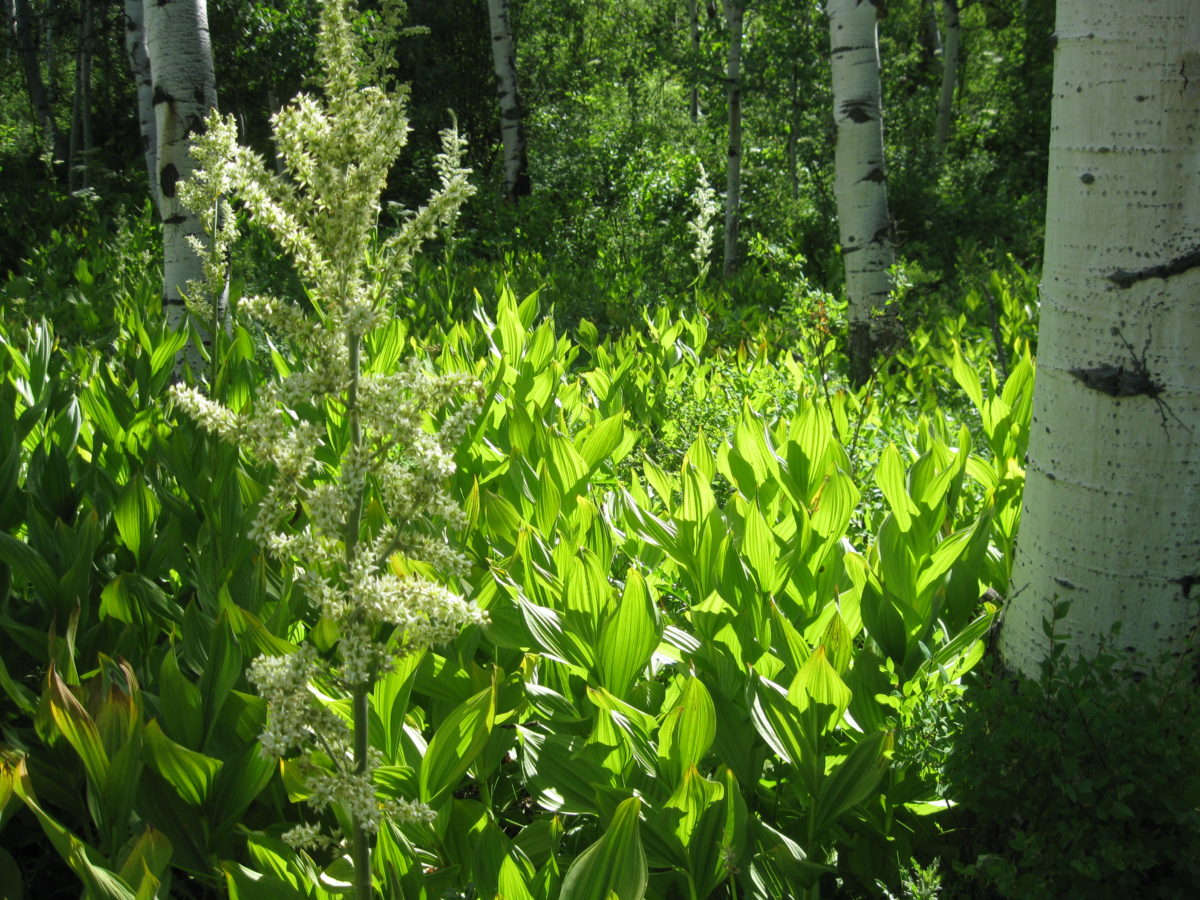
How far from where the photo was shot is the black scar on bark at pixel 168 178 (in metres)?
3.96

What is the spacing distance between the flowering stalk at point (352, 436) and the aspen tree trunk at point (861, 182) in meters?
4.32

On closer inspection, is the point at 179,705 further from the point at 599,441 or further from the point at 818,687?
the point at 599,441

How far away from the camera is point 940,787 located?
1.64 meters

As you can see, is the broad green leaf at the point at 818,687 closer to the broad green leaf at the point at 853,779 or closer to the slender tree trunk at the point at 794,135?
the broad green leaf at the point at 853,779

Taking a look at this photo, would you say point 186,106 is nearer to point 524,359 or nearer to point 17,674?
point 524,359

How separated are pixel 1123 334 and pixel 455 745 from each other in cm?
136

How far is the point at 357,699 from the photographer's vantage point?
1.17 m

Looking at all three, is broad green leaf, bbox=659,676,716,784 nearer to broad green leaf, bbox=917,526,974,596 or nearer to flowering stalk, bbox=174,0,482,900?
flowering stalk, bbox=174,0,482,900

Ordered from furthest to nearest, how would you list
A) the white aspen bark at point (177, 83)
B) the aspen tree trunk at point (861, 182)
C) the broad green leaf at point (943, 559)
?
the aspen tree trunk at point (861, 182), the white aspen bark at point (177, 83), the broad green leaf at point (943, 559)

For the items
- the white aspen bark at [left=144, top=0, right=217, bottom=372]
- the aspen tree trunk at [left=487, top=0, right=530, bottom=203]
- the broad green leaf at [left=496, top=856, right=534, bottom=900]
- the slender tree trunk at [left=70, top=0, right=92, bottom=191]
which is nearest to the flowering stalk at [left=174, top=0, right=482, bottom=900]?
the broad green leaf at [left=496, top=856, right=534, bottom=900]

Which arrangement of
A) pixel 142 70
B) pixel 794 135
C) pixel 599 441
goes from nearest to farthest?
pixel 599 441
pixel 142 70
pixel 794 135

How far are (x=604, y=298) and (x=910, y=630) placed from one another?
5.63 m

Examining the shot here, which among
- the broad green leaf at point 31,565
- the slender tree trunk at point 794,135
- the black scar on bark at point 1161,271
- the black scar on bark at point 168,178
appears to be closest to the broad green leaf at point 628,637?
the black scar on bark at point 1161,271

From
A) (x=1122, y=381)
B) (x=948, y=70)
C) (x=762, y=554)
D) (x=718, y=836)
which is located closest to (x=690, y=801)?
(x=718, y=836)
